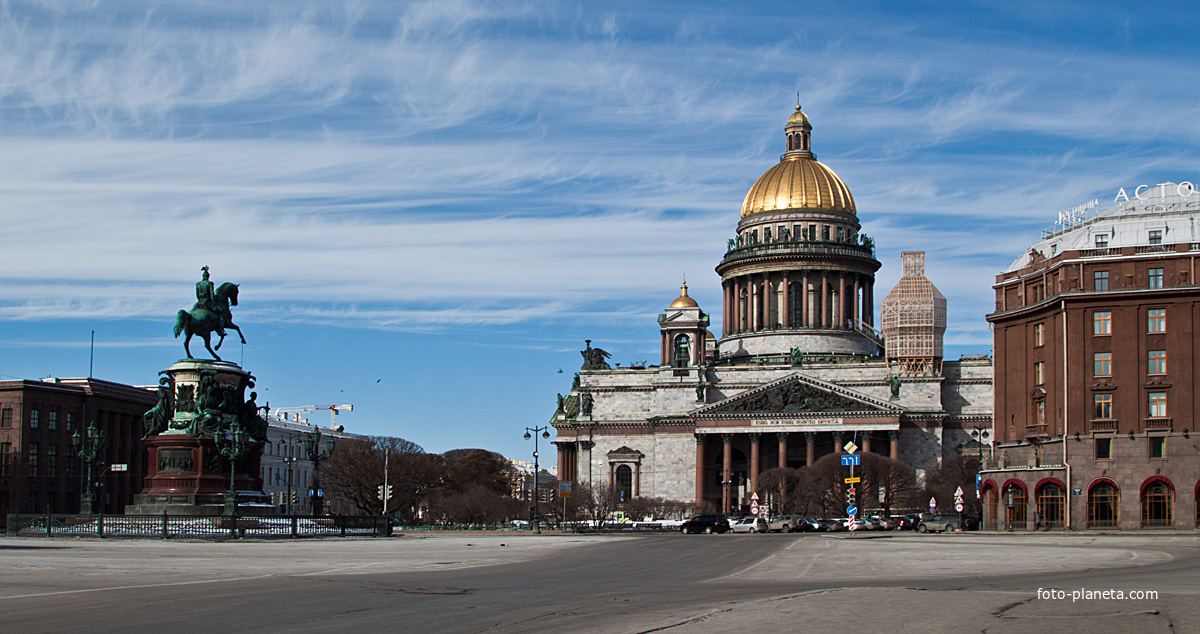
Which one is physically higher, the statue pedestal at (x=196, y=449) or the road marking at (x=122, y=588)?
the statue pedestal at (x=196, y=449)

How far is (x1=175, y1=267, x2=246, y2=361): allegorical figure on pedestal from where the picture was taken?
6694cm

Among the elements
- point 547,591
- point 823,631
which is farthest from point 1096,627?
point 547,591

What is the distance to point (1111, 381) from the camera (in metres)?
80.6

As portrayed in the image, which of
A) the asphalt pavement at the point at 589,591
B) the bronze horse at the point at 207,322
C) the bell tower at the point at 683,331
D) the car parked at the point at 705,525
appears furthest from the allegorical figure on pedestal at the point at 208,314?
the bell tower at the point at 683,331

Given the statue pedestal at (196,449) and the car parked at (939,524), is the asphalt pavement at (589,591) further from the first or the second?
the car parked at (939,524)

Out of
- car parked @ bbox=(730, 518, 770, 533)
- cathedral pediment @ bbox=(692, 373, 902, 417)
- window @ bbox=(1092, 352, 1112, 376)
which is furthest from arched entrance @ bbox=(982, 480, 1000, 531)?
cathedral pediment @ bbox=(692, 373, 902, 417)

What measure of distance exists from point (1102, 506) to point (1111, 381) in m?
7.22

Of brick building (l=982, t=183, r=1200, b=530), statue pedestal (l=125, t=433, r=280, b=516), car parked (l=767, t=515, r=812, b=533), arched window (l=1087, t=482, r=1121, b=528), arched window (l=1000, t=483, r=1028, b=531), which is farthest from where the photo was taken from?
car parked (l=767, t=515, r=812, b=533)

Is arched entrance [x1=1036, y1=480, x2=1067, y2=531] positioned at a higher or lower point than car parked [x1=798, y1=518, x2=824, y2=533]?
higher

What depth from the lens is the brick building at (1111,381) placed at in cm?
7794

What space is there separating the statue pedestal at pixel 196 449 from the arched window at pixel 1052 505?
144 ft

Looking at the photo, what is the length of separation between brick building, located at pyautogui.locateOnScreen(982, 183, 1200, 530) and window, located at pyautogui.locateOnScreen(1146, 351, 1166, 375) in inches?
A: 3.2

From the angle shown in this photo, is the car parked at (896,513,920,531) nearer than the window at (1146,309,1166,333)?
No

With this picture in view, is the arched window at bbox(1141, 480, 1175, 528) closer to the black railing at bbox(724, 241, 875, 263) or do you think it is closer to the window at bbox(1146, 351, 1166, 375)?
the window at bbox(1146, 351, 1166, 375)
